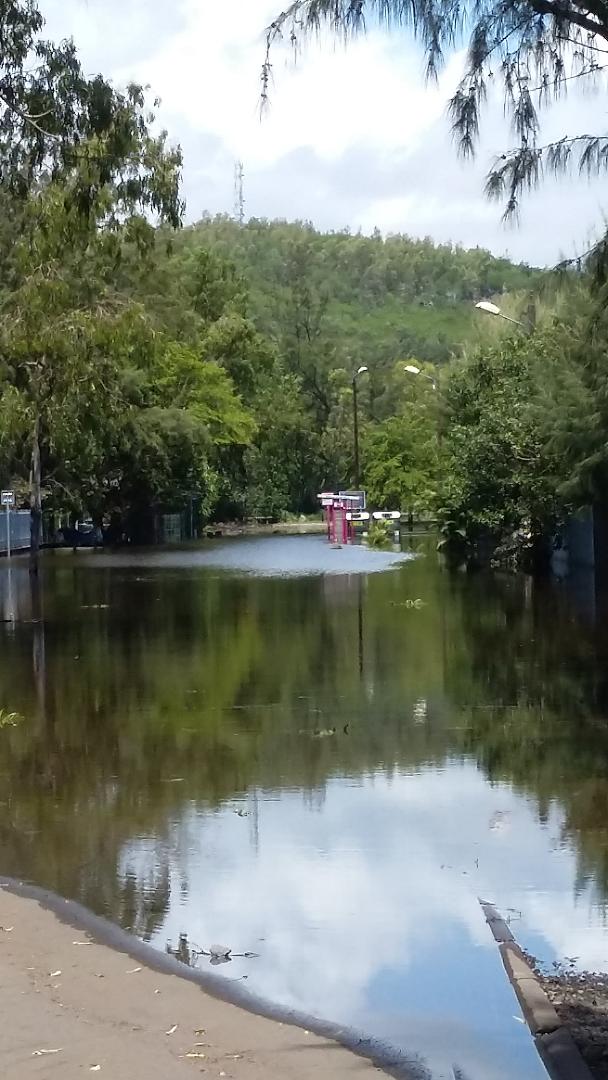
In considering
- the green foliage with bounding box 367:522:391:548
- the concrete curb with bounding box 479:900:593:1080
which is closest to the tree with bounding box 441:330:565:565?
the green foliage with bounding box 367:522:391:548

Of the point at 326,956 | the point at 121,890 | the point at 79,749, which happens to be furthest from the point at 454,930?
the point at 79,749

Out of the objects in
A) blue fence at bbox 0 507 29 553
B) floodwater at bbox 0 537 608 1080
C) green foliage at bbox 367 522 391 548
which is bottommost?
floodwater at bbox 0 537 608 1080

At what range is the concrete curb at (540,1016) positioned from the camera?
5277 mm

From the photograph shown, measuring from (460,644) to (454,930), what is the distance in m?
12.7

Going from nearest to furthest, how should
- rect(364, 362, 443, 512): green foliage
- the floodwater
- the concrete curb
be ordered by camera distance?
the concrete curb → the floodwater → rect(364, 362, 443, 512): green foliage

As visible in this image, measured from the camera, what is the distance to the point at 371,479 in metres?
66.4

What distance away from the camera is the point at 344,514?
55.6m

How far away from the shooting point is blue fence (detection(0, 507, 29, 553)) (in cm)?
4797

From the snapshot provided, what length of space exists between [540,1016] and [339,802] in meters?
4.65

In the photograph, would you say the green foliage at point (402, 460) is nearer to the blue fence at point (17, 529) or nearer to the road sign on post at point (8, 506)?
the blue fence at point (17, 529)

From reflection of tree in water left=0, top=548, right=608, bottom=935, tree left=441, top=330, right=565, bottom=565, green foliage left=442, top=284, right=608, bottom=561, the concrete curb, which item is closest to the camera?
the concrete curb

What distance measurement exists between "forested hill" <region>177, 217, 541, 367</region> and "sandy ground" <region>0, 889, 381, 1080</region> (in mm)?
107885

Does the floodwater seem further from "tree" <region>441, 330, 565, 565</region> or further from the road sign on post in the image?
the road sign on post

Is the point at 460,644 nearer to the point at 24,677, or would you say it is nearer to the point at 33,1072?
the point at 24,677
